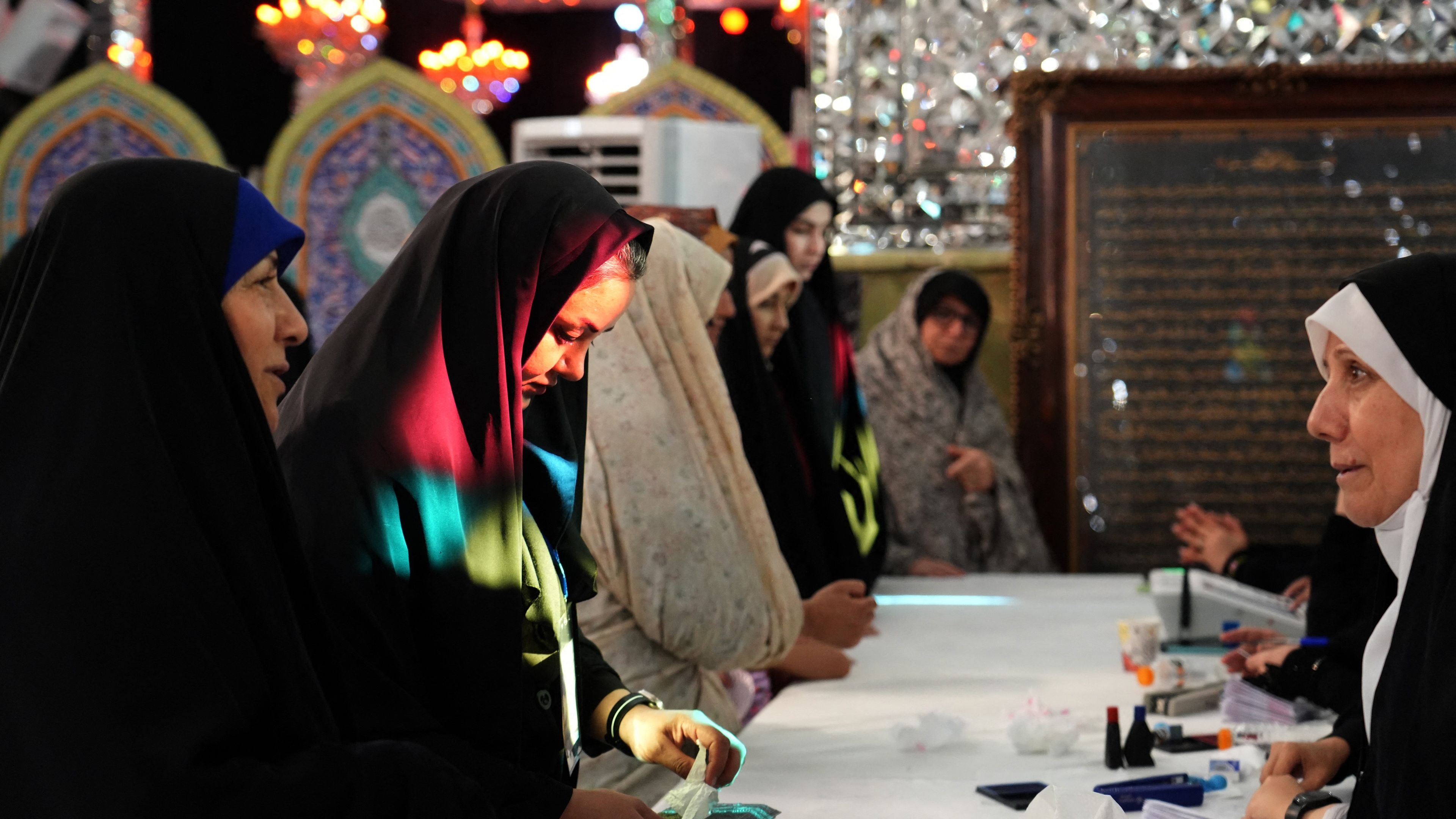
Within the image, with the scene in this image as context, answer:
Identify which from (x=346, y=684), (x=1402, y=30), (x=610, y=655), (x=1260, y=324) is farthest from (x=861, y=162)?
(x=346, y=684)

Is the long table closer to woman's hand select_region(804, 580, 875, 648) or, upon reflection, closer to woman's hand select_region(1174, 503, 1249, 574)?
woman's hand select_region(804, 580, 875, 648)

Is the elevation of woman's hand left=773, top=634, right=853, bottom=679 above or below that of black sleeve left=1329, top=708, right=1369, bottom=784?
below

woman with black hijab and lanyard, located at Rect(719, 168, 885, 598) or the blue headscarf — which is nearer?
the blue headscarf

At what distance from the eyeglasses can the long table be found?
97cm

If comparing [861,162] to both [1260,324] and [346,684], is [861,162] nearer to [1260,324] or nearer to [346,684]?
[1260,324]

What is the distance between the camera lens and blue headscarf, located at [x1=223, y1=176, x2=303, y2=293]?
40.8 inches

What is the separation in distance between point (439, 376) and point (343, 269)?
362cm

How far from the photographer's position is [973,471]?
12.5ft

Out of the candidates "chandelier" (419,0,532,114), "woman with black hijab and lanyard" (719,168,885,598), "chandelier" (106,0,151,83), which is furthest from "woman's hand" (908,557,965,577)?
"chandelier" (419,0,532,114)

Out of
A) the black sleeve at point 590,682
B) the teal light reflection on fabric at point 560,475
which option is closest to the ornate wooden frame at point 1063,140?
the black sleeve at point 590,682

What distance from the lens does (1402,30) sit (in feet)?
13.9

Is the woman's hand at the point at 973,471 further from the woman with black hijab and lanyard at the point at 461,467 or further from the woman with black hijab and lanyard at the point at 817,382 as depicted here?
the woman with black hijab and lanyard at the point at 461,467

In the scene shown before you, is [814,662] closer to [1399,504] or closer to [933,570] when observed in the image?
[1399,504]

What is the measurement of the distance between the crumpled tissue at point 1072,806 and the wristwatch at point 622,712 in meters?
0.44
